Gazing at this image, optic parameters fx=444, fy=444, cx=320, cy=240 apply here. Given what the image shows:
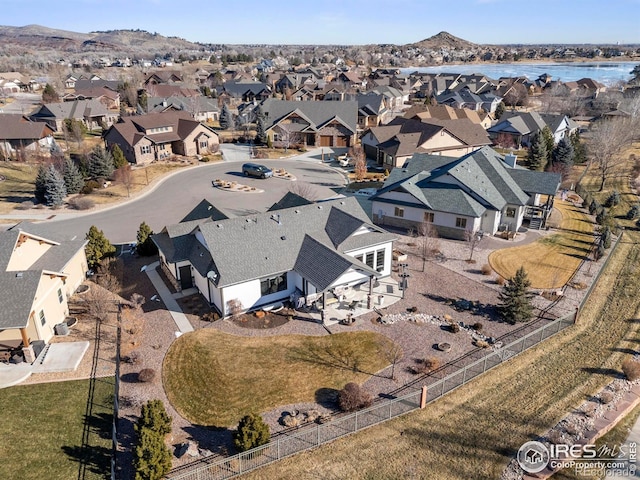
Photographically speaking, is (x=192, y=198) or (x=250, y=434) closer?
(x=250, y=434)

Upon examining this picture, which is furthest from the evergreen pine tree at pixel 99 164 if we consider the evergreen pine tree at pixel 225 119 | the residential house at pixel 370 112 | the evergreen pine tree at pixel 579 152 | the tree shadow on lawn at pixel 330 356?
the evergreen pine tree at pixel 579 152

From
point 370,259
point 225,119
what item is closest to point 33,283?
point 370,259

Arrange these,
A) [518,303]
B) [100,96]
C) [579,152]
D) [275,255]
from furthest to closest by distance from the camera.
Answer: [100,96] < [579,152] < [275,255] < [518,303]

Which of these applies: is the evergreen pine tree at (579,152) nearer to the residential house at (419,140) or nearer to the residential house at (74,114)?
the residential house at (419,140)

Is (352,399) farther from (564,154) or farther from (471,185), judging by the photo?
(564,154)

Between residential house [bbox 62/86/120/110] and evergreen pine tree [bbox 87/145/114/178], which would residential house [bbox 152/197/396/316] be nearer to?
evergreen pine tree [bbox 87/145/114/178]
